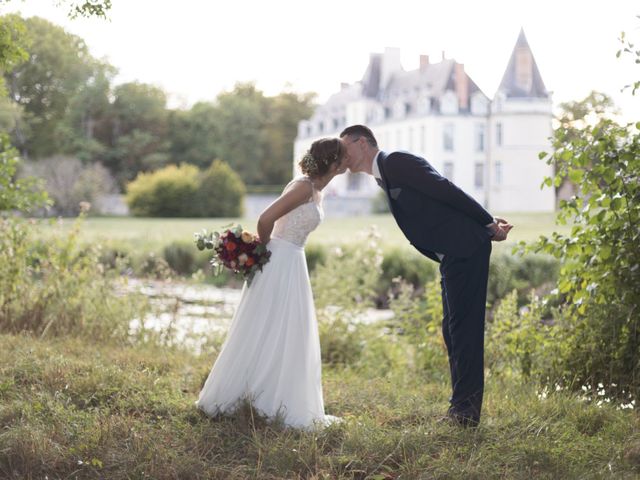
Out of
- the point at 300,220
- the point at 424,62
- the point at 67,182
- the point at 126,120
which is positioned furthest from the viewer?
the point at 424,62

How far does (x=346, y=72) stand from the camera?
5444 cm

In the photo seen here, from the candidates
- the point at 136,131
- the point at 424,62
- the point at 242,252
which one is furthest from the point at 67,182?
the point at 242,252

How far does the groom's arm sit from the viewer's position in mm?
3812

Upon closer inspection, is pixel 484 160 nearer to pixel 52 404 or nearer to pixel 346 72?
pixel 346 72

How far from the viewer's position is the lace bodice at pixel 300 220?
429 cm

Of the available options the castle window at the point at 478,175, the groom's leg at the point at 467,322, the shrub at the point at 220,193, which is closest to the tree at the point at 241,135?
the shrub at the point at 220,193

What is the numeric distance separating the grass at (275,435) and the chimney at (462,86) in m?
47.8

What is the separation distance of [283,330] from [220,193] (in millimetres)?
32759

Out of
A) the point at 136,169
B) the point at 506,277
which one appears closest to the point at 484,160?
the point at 136,169

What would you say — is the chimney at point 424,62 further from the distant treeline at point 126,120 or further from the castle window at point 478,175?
the distant treeline at point 126,120

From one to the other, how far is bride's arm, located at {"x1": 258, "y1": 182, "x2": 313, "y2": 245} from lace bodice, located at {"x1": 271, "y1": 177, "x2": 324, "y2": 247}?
51 millimetres

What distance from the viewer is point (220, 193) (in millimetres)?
36594

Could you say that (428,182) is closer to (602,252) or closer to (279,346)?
(279,346)

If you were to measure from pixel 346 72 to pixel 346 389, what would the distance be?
51.1 m
